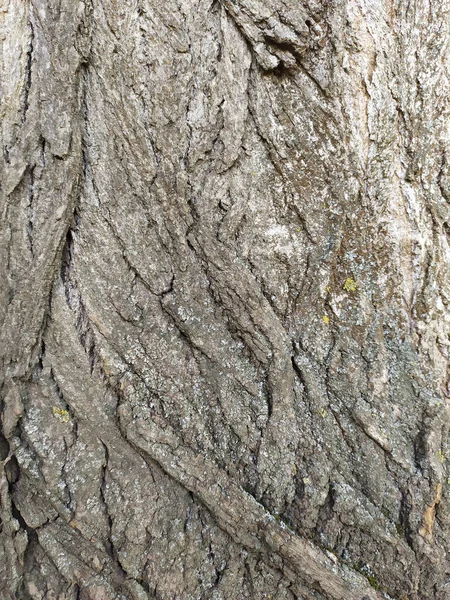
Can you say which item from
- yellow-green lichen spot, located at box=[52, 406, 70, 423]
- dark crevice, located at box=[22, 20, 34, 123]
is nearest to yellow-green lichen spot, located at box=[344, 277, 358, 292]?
yellow-green lichen spot, located at box=[52, 406, 70, 423]

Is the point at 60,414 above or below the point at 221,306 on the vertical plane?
below

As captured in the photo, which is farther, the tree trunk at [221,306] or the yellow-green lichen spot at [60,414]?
the yellow-green lichen spot at [60,414]

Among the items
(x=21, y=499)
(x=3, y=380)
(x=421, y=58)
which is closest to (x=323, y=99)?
(x=421, y=58)

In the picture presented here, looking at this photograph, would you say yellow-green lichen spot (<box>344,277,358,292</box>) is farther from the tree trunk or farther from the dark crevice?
the dark crevice

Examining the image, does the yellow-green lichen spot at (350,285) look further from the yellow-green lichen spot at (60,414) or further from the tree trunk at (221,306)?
the yellow-green lichen spot at (60,414)

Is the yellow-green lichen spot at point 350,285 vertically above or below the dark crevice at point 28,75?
below

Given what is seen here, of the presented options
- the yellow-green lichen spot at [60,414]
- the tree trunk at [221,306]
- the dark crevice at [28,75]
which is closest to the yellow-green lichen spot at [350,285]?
the tree trunk at [221,306]

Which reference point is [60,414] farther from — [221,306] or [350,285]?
[350,285]

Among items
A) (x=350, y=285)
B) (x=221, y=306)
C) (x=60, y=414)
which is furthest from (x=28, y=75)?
(x=350, y=285)
